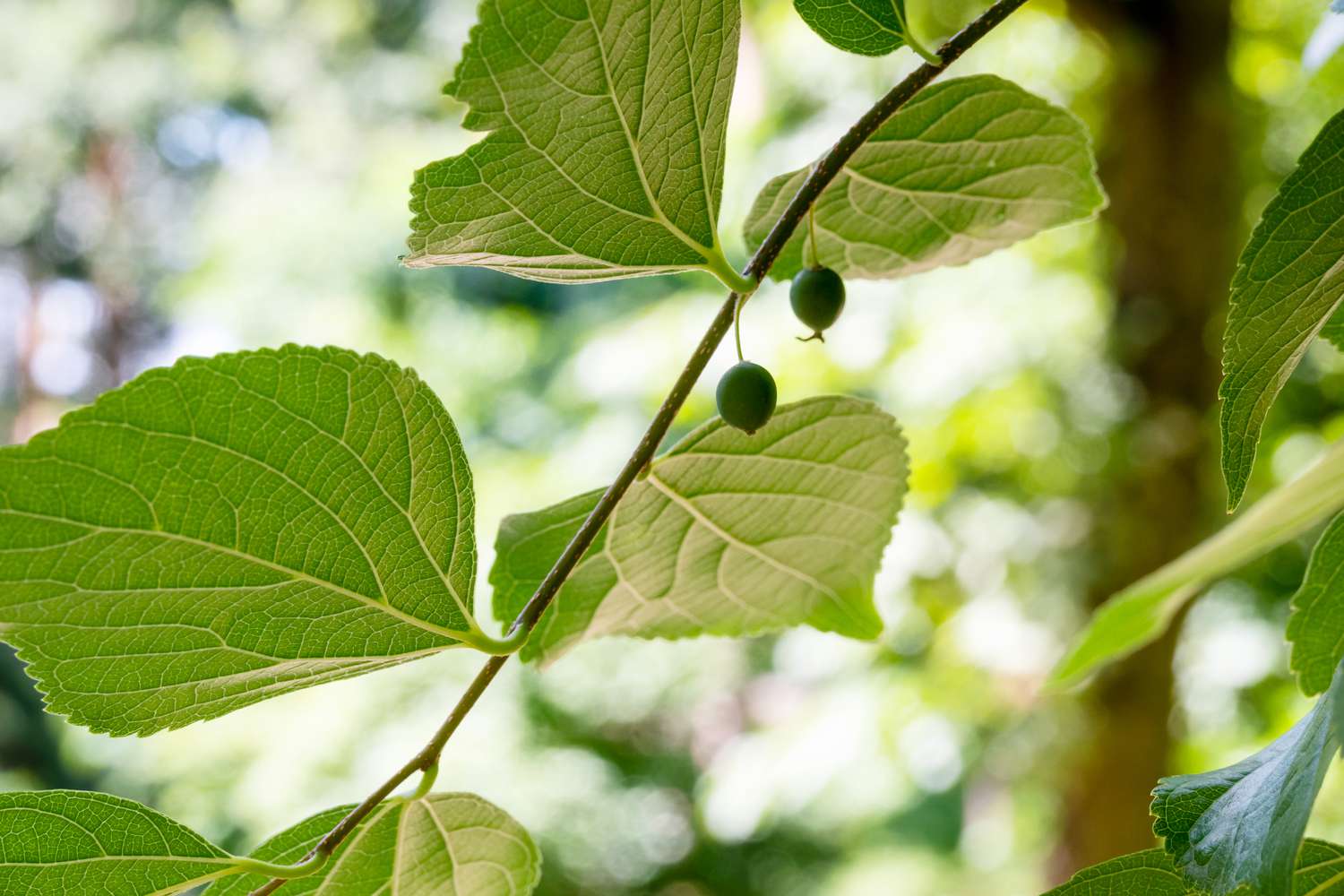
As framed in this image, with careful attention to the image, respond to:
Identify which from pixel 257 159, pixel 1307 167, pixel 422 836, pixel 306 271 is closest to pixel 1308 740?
pixel 1307 167

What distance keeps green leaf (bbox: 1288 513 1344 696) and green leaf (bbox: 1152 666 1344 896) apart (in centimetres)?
9

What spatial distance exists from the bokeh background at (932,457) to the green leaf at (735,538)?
291 mm

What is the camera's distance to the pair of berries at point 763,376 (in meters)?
0.38

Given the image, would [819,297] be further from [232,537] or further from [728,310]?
[232,537]

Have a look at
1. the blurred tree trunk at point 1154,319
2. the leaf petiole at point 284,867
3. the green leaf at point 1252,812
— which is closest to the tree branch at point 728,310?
the leaf petiole at point 284,867

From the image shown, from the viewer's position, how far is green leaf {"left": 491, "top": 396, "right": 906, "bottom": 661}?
471 mm

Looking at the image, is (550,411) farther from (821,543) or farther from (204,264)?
(821,543)

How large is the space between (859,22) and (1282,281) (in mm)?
156

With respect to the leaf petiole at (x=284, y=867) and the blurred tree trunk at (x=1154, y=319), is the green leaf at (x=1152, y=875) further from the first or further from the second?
the blurred tree trunk at (x=1154, y=319)

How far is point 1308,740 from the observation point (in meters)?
0.33

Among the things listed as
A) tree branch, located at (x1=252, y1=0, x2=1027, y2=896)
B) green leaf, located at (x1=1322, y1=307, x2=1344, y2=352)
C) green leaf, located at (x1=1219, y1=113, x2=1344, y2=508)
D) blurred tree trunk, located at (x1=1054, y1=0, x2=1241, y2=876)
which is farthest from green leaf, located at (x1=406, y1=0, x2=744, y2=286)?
blurred tree trunk, located at (x1=1054, y1=0, x2=1241, y2=876)

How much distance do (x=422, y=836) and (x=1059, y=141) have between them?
37cm

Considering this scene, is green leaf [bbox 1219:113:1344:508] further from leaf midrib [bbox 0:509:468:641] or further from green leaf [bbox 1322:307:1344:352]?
leaf midrib [bbox 0:509:468:641]

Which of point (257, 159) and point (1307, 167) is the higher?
point (257, 159)
